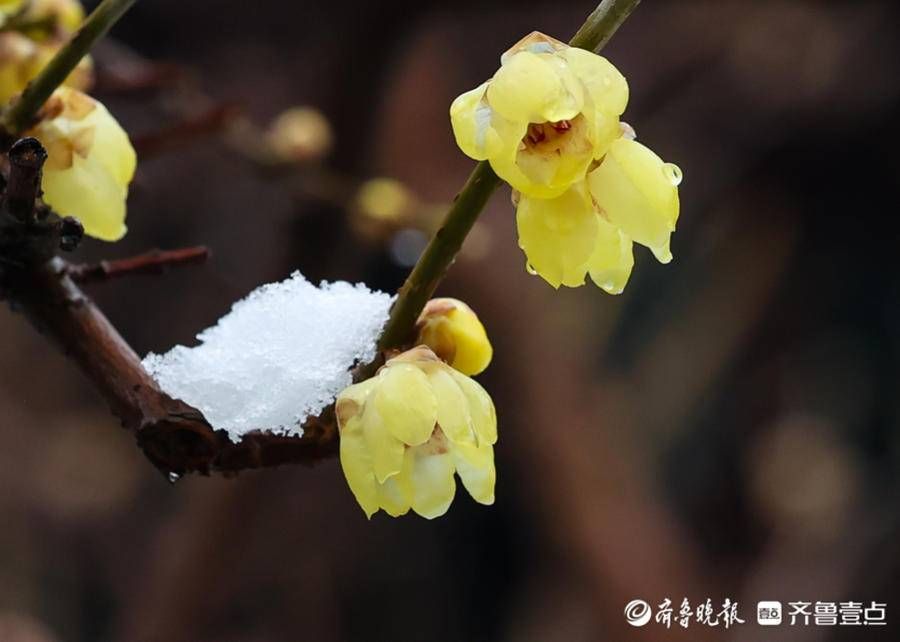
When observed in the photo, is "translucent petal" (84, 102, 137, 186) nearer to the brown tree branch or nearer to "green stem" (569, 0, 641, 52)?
the brown tree branch

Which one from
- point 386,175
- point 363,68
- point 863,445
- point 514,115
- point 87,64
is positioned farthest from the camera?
point 863,445

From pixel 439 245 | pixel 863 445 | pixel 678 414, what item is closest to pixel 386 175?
pixel 678 414

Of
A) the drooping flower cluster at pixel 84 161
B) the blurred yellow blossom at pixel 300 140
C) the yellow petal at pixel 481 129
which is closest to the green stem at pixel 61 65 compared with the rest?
the drooping flower cluster at pixel 84 161

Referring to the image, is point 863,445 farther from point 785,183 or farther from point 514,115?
point 514,115

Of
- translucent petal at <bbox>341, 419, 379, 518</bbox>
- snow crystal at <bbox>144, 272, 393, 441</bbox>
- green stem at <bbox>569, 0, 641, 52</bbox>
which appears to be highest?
green stem at <bbox>569, 0, 641, 52</bbox>

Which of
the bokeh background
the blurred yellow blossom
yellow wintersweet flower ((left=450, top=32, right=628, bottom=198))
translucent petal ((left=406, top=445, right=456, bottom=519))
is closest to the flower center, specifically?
yellow wintersweet flower ((left=450, top=32, right=628, bottom=198))
